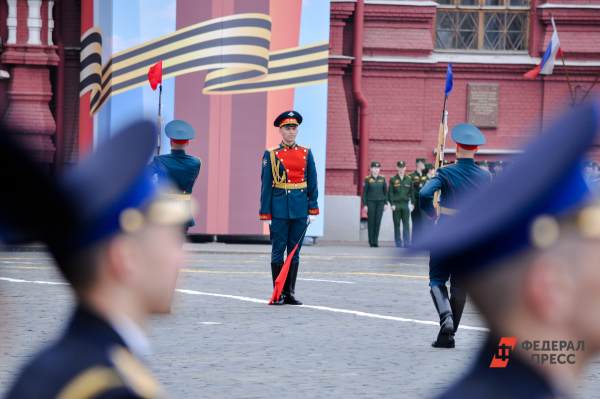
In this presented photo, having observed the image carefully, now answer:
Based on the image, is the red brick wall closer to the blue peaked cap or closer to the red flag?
the red flag

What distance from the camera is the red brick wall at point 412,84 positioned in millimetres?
28109

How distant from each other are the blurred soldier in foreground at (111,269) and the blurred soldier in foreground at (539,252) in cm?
49

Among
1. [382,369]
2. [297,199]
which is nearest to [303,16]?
[297,199]

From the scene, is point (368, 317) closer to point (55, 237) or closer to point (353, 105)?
point (55, 237)

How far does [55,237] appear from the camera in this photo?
2.50 m

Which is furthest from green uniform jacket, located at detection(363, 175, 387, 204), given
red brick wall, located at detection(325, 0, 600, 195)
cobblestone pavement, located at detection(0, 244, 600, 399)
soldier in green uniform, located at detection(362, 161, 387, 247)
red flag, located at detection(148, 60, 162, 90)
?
cobblestone pavement, located at detection(0, 244, 600, 399)

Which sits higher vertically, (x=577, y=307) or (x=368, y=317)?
(x=577, y=307)

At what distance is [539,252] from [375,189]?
986 inches

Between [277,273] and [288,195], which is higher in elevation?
[288,195]

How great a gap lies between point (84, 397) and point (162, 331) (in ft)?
29.2

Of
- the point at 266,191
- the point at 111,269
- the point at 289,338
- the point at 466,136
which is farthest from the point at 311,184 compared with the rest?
the point at 111,269

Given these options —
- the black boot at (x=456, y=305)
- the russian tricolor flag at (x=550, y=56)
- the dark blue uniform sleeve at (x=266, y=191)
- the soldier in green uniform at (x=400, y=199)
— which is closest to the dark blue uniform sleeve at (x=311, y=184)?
the dark blue uniform sleeve at (x=266, y=191)

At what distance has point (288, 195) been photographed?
13.7m

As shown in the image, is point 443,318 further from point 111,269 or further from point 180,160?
point 111,269
